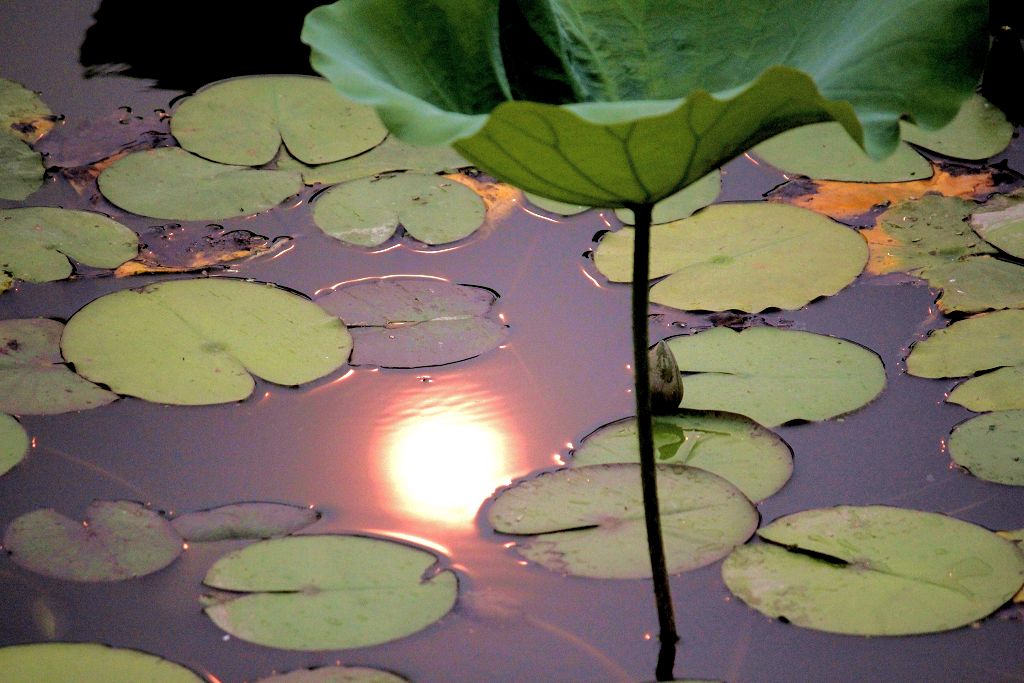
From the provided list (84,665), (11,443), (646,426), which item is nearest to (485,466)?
(646,426)

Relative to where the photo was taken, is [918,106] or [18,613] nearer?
[918,106]

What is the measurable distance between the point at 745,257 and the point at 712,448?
1.70ft

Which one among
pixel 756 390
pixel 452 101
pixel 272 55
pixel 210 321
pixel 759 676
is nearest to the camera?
pixel 452 101

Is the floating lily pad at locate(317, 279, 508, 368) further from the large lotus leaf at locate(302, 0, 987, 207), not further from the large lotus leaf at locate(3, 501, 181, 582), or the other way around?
the large lotus leaf at locate(302, 0, 987, 207)

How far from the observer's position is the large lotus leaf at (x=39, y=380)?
1727 mm

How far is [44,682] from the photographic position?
4.20 feet

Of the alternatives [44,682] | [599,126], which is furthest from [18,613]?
[599,126]

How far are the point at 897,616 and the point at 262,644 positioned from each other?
0.79 metres

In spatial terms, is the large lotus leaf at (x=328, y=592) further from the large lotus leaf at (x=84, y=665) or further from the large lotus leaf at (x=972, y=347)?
the large lotus leaf at (x=972, y=347)

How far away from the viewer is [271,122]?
2400mm

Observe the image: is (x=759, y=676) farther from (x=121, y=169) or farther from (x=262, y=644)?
(x=121, y=169)

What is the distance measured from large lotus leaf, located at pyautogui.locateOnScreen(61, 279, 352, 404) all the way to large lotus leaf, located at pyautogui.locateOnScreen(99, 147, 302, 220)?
11.0 inches

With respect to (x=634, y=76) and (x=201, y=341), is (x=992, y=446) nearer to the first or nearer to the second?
(x=634, y=76)

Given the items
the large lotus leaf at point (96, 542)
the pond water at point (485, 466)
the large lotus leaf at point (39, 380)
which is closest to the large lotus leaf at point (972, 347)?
the pond water at point (485, 466)
